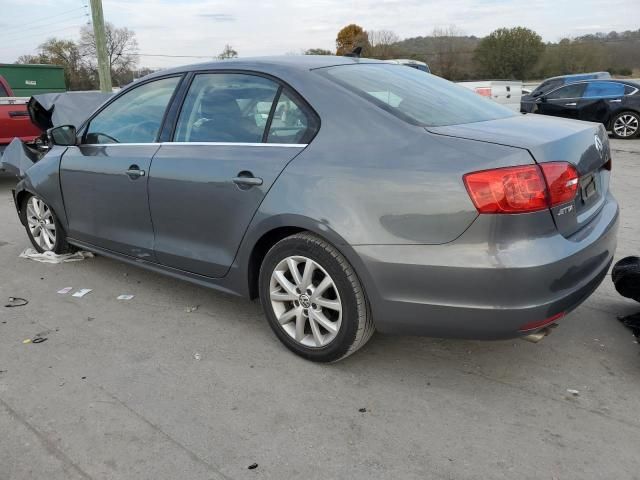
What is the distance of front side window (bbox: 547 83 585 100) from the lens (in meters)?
14.0

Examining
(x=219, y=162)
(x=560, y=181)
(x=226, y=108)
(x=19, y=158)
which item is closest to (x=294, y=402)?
(x=219, y=162)

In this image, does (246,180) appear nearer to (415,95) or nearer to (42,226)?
(415,95)

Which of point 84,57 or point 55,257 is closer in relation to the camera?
point 55,257

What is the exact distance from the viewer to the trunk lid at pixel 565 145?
8.09 feet

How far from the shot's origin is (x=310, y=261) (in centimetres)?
288

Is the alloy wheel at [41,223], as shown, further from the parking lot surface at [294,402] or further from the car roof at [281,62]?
the car roof at [281,62]

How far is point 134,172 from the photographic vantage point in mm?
3715

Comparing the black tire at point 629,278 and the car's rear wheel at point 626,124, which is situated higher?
the car's rear wheel at point 626,124

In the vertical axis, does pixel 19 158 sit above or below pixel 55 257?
above

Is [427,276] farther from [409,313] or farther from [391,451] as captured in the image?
[391,451]

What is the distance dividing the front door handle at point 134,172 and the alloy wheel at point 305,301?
1270 millimetres

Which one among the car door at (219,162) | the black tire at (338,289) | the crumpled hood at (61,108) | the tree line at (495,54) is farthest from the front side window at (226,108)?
the tree line at (495,54)

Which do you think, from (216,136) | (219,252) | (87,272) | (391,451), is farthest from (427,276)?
(87,272)

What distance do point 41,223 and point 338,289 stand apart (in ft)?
11.5
